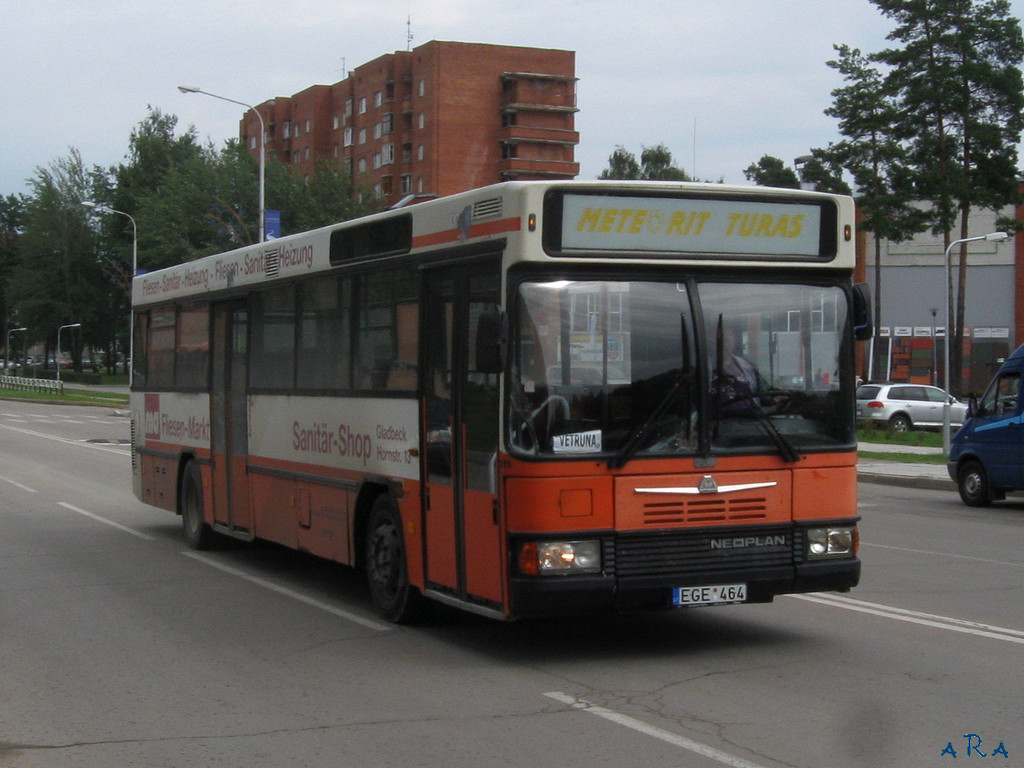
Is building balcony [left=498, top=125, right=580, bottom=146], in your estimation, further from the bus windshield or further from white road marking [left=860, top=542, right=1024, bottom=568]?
the bus windshield

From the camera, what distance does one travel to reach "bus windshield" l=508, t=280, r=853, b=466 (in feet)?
24.3

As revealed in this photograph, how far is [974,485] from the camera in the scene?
19703 millimetres

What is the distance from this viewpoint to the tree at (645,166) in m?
90.8

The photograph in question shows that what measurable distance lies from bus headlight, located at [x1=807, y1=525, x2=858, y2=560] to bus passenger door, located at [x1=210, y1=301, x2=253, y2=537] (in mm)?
5878

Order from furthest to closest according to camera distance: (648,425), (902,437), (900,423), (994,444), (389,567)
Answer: (900,423)
(902,437)
(994,444)
(389,567)
(648,425)

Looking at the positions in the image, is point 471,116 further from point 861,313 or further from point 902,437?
point 861,313

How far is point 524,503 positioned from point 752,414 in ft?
4.96

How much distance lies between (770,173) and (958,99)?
43.8m

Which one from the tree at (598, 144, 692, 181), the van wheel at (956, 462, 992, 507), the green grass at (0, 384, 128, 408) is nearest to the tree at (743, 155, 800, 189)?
the tree at (598, 144, 692, 181)

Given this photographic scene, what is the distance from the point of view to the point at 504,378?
745 centimetres

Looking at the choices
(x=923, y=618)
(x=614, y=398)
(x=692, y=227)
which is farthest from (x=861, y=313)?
(x=923, y=618)

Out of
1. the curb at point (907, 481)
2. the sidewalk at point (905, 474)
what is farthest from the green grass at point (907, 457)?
the curb at point (907, 481)

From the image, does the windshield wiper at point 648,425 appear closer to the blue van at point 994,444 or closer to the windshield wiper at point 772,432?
the windshield wiper at point 772,432

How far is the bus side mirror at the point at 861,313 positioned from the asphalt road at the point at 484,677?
1.95 m
